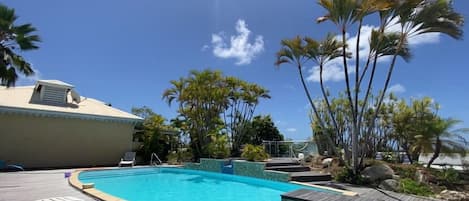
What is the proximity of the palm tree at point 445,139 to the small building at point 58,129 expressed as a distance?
1465 cm

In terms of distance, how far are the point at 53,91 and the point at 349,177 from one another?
51.5ft

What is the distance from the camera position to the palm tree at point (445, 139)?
34.5 feet

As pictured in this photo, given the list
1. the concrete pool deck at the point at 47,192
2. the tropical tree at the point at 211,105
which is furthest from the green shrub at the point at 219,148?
the concrete pool deck at the point at 47,192

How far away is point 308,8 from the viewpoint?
13.3 m

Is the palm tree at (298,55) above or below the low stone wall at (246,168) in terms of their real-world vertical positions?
above

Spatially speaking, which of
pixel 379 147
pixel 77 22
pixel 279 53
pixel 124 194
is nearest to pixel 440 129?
pixel 379 147

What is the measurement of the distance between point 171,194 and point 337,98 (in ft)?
37.9

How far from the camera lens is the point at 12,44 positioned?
11664mm

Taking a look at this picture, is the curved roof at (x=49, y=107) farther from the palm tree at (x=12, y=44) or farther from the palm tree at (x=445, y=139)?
the palm tree at (x=445, y=139)

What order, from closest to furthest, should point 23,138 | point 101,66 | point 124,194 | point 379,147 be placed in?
point 124,194, point 23,138, point 379,147, point 101,66

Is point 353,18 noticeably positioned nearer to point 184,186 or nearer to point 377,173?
point 377,173

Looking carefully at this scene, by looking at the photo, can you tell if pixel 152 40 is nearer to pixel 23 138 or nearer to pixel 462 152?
pixel 23 138

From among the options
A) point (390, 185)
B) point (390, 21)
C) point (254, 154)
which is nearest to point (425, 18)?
point (390, 21)

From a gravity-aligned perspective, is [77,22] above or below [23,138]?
above
